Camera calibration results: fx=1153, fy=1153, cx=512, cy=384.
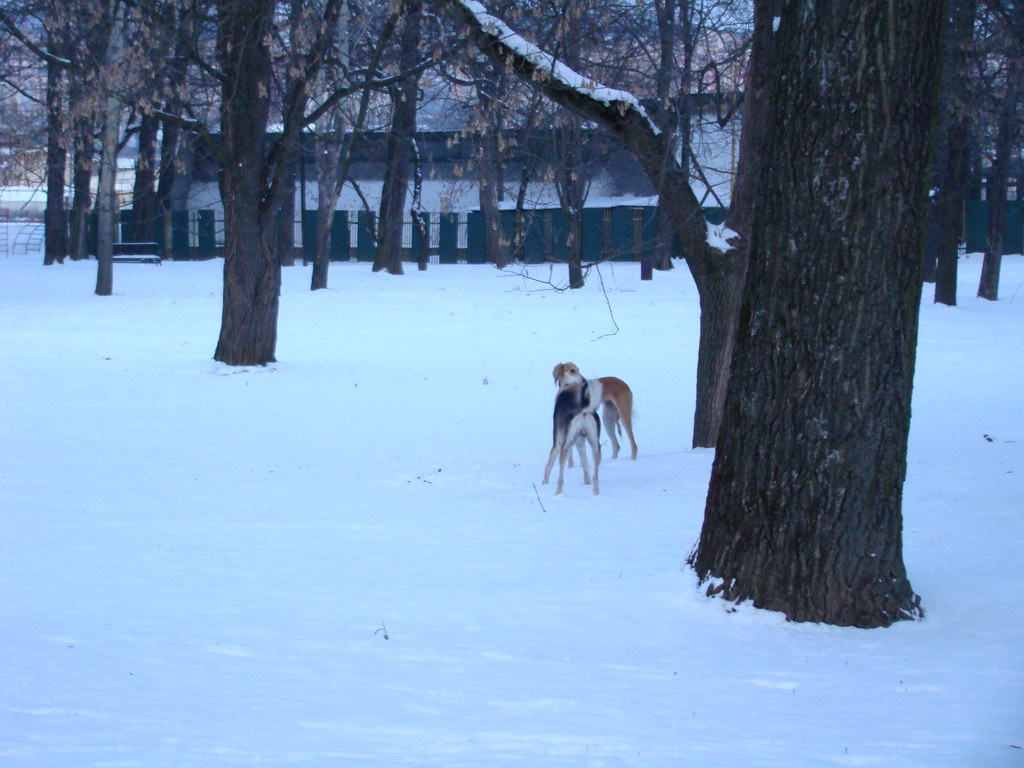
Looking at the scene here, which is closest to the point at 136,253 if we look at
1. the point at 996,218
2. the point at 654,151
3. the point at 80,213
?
the point at 80,213

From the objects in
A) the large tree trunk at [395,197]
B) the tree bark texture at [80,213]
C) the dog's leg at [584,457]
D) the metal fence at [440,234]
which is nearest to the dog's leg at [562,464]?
the dog's leg at [584,457]

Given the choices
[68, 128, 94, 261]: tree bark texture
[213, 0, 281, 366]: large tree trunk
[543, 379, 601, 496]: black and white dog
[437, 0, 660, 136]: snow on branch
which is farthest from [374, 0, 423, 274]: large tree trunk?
[543, 379, 601, 496]: black and white dog

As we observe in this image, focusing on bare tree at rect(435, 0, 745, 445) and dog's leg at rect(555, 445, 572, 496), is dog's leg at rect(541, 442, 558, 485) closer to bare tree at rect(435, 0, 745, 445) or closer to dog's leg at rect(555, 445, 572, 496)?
dog's leg at rect(555, 445, 572, 496)

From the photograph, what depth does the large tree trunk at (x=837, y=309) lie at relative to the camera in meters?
5.54

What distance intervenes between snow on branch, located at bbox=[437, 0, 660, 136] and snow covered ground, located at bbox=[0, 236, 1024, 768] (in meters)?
3.13

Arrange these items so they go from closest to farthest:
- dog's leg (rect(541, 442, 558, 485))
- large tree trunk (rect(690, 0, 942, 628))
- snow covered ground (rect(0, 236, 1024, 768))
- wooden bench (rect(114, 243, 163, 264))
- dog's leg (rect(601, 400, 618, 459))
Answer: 1. snow covered ground (rect(0, 236, 1024, 768))
2. large tree trunk (rect(690, 0, 942, 628))
3. dog's leg (rect(541, 442, 558, 485))
4. dog's leg (rect(601, 400, 618, 459))
5. wooden bench (rect(114, 243, 163, 264))

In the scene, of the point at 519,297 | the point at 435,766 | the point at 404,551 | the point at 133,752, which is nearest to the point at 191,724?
the point at 133,752

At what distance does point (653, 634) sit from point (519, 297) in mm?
24769

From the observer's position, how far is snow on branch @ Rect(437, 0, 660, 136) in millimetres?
8938

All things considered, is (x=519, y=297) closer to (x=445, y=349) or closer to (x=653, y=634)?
(x=445, y=349)

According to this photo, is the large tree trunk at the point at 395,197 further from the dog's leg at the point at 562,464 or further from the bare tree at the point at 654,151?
the dog's leg at the point at 562,464

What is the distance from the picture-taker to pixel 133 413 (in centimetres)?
1402

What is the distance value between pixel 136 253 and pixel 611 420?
1361 inches

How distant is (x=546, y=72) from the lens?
8852mm
